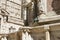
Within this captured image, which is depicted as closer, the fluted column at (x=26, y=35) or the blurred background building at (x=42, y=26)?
the blurred background building at (x=42, y=26)

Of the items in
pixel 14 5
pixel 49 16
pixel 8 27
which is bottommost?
pixel 8 27

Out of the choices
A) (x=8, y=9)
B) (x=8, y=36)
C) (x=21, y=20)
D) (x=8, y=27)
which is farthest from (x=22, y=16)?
(x=8, y=36)

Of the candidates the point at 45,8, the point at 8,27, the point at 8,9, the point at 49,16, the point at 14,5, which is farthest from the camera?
the point at 14,5

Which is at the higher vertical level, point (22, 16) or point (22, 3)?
point (22, 3)

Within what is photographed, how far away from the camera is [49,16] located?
547 cm

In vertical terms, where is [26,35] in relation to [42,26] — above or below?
below

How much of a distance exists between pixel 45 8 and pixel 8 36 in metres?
1.75

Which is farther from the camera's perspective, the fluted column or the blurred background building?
the fluted column

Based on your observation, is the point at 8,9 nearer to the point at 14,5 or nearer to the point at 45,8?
the point at 14,5

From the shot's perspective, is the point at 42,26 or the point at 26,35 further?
the point at 26,35

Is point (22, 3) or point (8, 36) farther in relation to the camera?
point (22, 3)

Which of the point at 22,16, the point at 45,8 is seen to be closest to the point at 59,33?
the point at 45,8

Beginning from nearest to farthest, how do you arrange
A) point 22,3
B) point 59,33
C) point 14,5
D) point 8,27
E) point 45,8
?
1. point 59,33
2. point 45,8
3. point 8,27
4. point 14,5
5. point 22,3

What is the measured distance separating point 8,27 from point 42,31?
8.79m
